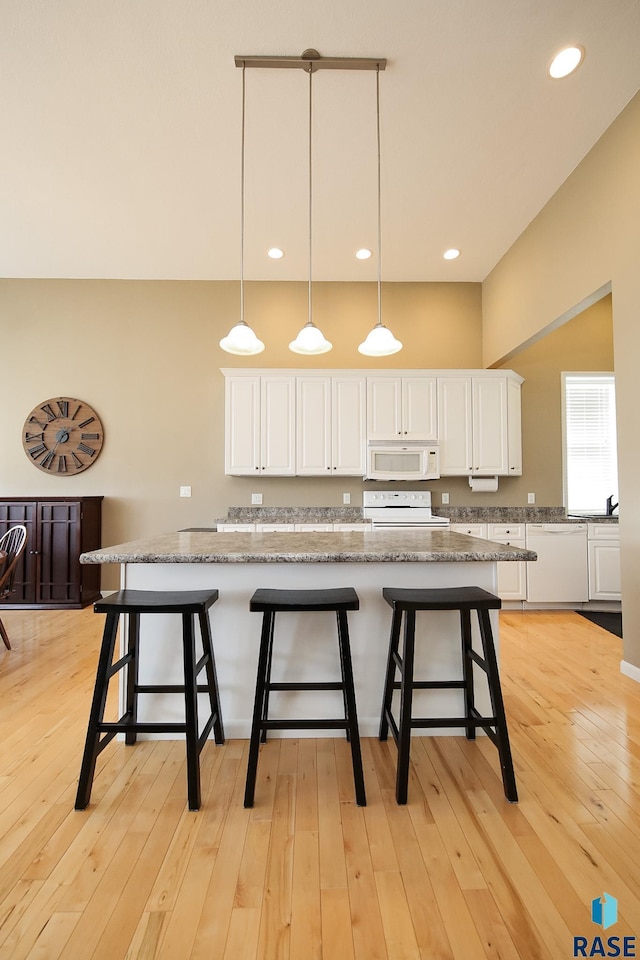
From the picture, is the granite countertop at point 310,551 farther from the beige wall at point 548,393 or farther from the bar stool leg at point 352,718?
the beige wall at point 548,393

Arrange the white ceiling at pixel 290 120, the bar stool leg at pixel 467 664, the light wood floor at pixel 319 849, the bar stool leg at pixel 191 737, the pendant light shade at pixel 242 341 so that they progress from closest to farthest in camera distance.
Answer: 1. the light wood floor at pixel 319 849
2. the bar stool leg at pixel 191 737
3. the bar stool leg at pixel 467 664
4. the white ceiling at pixel 290 120
5. the pendant light shade at pixel 242 341

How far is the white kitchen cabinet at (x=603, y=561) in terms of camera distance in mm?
4262

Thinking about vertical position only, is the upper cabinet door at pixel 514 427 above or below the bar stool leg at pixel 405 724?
above

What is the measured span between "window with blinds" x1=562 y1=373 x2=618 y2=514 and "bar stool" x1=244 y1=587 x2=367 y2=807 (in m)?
3.99

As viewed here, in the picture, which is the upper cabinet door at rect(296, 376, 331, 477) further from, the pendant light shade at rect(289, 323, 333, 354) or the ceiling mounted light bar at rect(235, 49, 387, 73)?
the ceiling mounted light bar at rect(235, 49, 387, 73)

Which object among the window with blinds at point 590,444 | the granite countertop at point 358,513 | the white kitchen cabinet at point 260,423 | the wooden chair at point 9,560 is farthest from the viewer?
the window with blinds at point 590,444

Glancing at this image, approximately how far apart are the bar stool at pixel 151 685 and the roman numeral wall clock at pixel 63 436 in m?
3.33

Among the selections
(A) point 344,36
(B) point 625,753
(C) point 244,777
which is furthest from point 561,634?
(A) point 344,36

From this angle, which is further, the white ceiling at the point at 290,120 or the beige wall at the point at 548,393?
the beige wall at the point at 548,393

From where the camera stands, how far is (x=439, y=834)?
4.93 feet

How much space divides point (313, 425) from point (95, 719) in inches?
128

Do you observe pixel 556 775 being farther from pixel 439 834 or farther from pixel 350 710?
pixel 350 710

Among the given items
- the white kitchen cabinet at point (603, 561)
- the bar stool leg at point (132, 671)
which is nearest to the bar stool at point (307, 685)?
the bar stool leg at point (132, 671)

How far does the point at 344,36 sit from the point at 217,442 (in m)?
3.35
